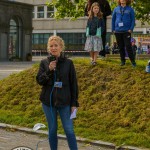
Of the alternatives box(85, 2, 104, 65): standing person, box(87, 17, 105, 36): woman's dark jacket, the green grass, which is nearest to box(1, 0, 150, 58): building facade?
box(85, 2, 104, 65): standing person

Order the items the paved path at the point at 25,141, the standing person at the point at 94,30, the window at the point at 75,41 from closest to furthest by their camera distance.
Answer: the paved path at the point at 25,141 < the standing person at the point at 94,30 < the window at the point at 75,41

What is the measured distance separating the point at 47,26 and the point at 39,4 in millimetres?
3893

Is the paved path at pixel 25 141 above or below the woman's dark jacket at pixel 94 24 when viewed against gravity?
below

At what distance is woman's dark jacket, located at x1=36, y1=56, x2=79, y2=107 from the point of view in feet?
21.7

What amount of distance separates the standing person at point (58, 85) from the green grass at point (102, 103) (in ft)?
6.95

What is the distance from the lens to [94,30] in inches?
491

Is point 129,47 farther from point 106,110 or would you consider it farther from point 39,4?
point 39,4

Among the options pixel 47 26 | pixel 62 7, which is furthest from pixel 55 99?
pixel 47 26

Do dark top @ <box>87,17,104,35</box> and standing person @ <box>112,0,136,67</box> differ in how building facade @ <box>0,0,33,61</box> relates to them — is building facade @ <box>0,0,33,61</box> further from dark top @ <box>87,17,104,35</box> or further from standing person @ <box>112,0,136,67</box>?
standing person @ <box>112,0,136,67</box>

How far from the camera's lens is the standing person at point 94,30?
12.4 m

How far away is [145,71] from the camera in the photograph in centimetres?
1148

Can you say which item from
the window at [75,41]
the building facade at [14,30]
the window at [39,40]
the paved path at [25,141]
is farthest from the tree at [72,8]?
the window at [39,40]

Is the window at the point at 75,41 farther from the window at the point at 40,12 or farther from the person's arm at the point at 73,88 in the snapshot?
the person's arm at the point at 73,88

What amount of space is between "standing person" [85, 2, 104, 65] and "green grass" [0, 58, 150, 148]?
42 cm
